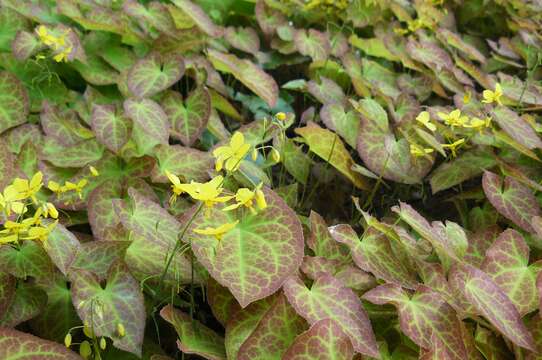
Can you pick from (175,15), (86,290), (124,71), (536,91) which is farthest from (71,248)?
(536,91)

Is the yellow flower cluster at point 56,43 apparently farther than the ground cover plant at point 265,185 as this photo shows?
Yes

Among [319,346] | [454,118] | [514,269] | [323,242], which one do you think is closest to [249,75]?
[454,118]

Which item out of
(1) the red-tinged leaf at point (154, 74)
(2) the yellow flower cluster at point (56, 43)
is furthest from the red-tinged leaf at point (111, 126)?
(2) the yellow flower cluster at point (56, 43)

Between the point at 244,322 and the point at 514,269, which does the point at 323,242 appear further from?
the point at 514,269

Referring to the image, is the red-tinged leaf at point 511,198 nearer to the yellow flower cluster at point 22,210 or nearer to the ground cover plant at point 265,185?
the ground cover plant at point 265,185

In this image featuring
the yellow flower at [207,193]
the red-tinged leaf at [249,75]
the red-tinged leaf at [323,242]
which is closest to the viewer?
the yellow flower at [207,193]

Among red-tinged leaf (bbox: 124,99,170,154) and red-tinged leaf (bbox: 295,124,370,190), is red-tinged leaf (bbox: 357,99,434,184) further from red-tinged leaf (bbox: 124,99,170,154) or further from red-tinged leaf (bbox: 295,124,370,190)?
red-tinged leaf (bbox: 124,99,170,154)

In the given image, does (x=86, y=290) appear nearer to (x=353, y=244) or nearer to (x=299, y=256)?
(x=299, y=256)

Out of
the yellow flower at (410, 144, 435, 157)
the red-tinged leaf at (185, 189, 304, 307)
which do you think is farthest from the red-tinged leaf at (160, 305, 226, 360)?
the yellow flower at (410, 144, 435, 157)
